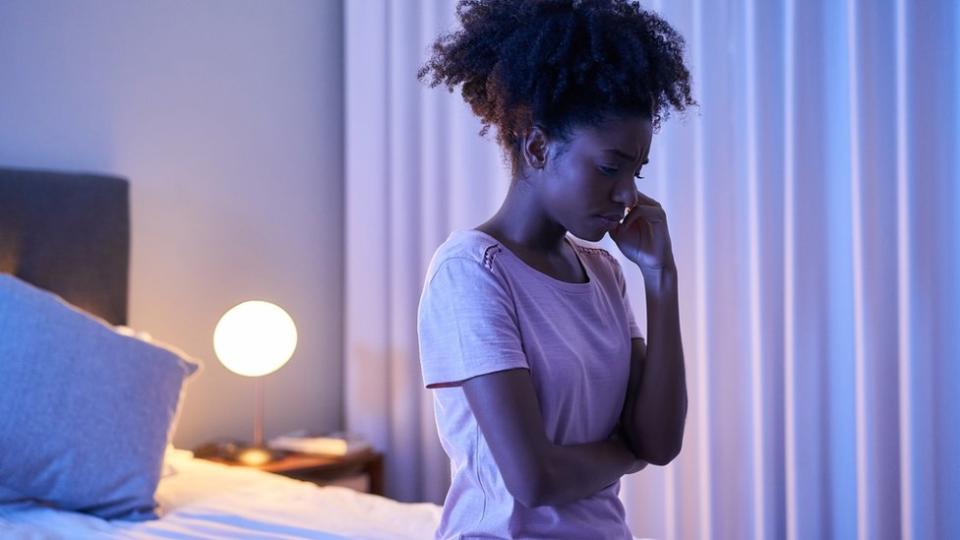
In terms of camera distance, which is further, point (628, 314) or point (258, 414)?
point (258, 414)

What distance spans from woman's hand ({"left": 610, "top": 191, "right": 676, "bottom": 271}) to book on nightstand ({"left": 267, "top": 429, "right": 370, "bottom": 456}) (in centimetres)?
184

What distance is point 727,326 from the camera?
2.68m

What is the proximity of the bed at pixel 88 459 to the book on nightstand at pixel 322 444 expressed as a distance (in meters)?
0.42

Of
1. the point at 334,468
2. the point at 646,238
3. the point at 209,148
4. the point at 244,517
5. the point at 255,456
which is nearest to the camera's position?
the point at 646,238

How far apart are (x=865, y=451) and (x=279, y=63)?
7.43 ft

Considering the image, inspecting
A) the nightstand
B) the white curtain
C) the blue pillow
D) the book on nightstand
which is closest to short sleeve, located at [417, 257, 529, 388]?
the blue pillow

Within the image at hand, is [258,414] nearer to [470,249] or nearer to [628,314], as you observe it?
[628,314]

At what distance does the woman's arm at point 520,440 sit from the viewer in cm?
115

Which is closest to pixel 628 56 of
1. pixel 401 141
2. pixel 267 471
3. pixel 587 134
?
pixel 587 134

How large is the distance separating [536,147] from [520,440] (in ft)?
1.32

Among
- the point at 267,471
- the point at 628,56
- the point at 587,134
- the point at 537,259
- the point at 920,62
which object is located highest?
the point at 920,62

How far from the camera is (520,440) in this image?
1.15m

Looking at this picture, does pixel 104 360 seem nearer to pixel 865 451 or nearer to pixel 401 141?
pixel 401 141

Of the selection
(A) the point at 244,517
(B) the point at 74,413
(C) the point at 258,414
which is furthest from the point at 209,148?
(A) the point at 244,517
